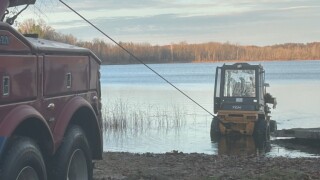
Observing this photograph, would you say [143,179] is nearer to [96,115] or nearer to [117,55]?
[96,115]

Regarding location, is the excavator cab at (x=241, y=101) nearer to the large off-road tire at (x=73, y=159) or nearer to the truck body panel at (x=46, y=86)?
the truck body panel at (x=46, y=86)

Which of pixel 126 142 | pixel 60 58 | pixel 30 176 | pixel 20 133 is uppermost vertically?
pixel 60 58

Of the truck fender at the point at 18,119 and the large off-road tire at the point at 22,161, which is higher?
the truck fender at the point at 18,119

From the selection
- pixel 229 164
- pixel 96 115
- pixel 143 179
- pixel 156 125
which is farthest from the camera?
pixel 156 125

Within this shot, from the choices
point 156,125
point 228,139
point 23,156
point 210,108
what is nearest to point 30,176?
point 23,156

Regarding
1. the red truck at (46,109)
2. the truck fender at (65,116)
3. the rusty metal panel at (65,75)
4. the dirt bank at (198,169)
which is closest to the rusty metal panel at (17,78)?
the red truck at (46,109)

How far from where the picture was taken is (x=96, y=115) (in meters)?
6.73

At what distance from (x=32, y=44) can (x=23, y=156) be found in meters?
0.96

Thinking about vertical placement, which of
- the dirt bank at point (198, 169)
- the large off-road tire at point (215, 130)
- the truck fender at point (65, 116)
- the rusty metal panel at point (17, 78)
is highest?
the rusty metal panel at point (17, 78)

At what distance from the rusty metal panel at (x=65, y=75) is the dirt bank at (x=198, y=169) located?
10.5 feet

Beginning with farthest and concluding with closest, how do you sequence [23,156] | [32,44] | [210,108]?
[210,108] < [32,44] < [23,156]

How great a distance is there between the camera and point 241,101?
821 inches

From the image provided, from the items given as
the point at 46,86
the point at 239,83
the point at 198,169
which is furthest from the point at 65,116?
the point at 239,83

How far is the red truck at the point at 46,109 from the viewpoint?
4.43 m
